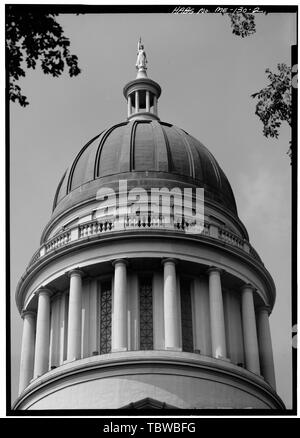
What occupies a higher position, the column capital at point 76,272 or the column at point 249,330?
the column capital at point 76,272

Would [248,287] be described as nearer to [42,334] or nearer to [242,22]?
[42,334]

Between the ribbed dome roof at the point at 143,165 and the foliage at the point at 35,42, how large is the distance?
23.3 metres

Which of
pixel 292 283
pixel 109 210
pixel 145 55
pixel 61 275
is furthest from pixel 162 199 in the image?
pixel 292 283

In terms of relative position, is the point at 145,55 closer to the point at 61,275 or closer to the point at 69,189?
the point at 61,275

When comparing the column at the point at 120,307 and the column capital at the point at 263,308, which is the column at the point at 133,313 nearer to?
the column at the point at 120,307

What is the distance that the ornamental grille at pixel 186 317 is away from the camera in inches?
1569

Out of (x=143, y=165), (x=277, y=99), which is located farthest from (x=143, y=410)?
(x=143, y=165)

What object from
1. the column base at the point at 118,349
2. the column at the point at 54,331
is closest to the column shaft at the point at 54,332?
the column at the point at 54,331

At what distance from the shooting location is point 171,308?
39156 mm

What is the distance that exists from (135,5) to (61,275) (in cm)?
2050

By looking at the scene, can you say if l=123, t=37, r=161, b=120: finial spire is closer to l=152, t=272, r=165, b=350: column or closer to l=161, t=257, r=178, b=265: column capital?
l=161, t=257, r=178, b=265: column capital

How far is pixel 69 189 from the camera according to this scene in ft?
153

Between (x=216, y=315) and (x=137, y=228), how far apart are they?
4845 millimetres

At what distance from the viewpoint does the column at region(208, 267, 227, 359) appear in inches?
1547
